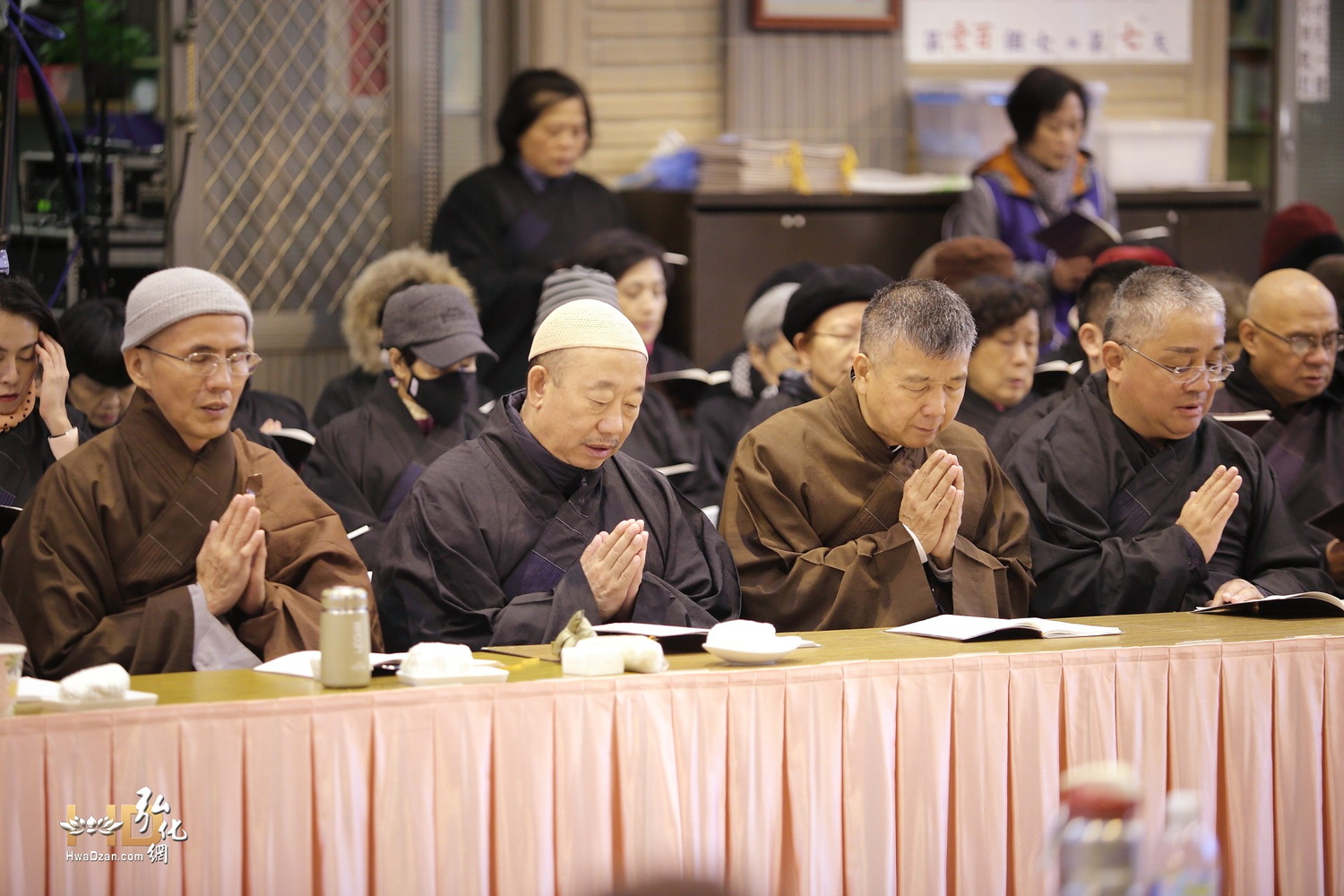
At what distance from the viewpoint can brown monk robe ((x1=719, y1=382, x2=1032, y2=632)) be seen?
11.0ft

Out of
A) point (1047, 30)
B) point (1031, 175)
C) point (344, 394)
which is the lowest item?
point (344, 394)

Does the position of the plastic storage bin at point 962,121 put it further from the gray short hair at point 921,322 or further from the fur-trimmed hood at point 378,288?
the gray short hair at point 921,322

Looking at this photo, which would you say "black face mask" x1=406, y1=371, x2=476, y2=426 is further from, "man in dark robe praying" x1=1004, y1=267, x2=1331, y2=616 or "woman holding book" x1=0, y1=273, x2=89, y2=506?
"man in dark robe praying" x1=1004, y1=267, x2=1331, y2=616

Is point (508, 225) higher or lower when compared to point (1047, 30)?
lower

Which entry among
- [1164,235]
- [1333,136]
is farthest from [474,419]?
[1333,136]

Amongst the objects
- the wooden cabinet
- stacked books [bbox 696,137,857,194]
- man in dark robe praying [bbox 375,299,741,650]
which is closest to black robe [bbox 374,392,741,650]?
man in dark robe praying [bbox 375,299,741,650]

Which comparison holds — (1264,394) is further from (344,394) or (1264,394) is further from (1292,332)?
(344,394)

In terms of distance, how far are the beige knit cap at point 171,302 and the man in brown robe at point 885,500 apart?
4.02 feet

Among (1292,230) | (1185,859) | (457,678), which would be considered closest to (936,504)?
(457,678)

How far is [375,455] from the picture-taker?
4.39m

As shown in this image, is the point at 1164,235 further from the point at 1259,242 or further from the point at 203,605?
the point at 203,605

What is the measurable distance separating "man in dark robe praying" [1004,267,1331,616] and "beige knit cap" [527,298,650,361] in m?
1.15

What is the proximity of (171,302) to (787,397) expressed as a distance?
6.68ft

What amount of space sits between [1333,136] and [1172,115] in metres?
1.12
